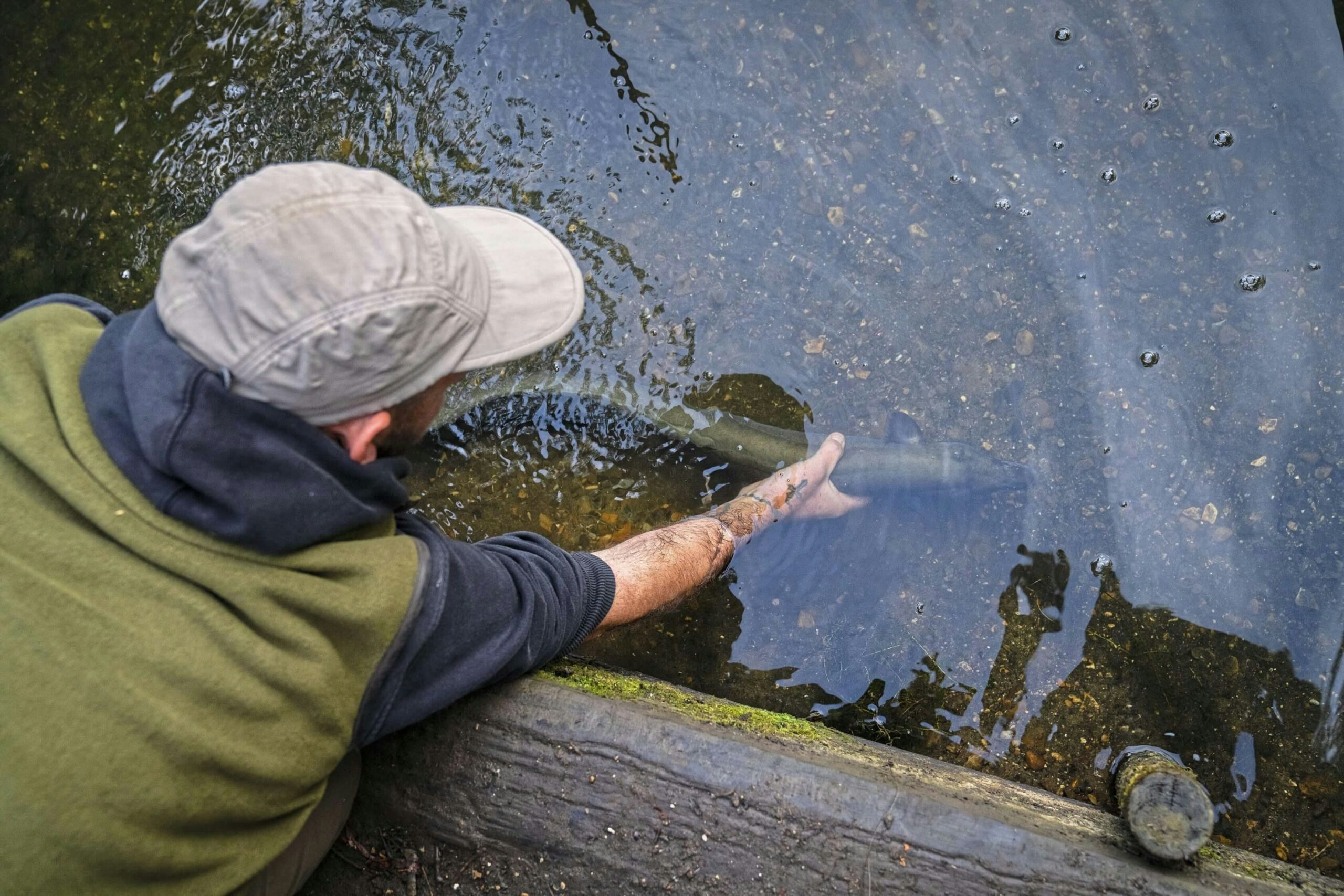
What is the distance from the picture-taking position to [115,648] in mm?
1293

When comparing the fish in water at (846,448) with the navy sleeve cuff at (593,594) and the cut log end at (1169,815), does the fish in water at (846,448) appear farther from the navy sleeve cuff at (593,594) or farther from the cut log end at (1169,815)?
the cut log end at (1169,815)

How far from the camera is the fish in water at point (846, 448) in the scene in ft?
9.61

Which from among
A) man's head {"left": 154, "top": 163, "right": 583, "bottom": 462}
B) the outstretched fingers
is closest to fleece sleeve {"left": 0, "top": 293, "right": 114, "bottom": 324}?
man's head {"left": 154, "top": 163, "right": 583, "bottom": 462}

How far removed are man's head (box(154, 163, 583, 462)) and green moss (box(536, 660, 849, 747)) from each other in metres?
1.04

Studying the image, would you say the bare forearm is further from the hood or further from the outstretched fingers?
the hood

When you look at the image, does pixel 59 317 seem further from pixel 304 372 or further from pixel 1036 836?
pixel 1036 836

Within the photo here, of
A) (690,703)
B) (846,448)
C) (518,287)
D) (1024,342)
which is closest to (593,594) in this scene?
(690,703)

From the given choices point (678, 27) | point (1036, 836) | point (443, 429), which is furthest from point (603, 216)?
point (1036, 836)

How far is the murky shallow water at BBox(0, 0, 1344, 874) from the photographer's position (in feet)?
9.02

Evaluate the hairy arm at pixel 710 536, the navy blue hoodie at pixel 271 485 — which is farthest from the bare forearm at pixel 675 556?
the navy blue hoodie at pixel 271 485

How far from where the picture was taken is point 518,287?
1.64m

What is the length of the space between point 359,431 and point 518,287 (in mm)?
424

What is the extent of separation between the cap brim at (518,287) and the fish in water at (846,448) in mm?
1364

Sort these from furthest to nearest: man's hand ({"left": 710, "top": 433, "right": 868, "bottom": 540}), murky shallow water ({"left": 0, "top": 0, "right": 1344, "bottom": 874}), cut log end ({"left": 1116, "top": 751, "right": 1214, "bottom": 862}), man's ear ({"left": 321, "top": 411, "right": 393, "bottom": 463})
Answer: man's hand ({"left": 710, "top": 433, "right": 868, "bottom": 540}) → murky shallow water ({"left": 0, "top": 0, "right": 1344, "bottom": 874}) → cut log end ({"left": 1116, "top": 751, "right": 1214, "bottom": 862}) → man's ear ({"left": 321, "top": 411, "right": 393, "bottom": 463})
